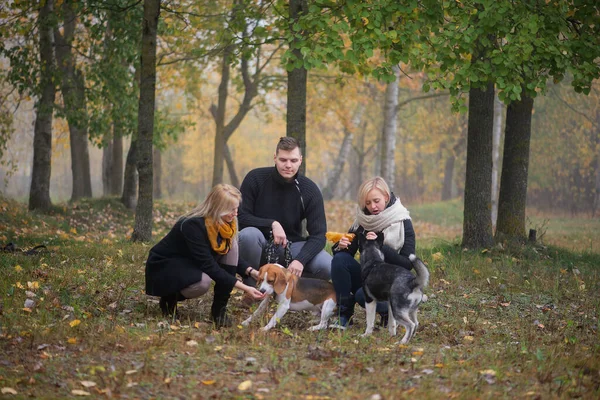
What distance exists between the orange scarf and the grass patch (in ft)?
2.49

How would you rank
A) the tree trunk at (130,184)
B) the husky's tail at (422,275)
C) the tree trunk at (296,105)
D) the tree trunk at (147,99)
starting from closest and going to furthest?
the husky's tail at (422,275) → the tree trunk at (147,99) → the tree trunk at (296,105) → the tree trunk at (130,184)

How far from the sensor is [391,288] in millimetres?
5879

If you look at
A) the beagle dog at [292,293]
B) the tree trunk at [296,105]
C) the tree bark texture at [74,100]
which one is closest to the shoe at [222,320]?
the beagle dog at [292,293]

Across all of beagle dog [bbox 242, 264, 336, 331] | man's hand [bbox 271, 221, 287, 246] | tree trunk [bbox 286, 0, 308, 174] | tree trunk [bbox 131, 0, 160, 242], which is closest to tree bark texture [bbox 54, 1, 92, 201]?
tree trunk [bbox 131, 0, 160, 242]

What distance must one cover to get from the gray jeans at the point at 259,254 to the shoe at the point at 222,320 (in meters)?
0.73

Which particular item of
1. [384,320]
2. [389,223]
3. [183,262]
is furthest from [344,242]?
[183,262]

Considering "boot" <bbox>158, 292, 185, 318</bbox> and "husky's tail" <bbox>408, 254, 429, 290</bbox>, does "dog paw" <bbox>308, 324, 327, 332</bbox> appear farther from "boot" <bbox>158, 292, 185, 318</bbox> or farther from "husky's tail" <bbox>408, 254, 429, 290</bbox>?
"boot" <bbox>158, 292, 185, 318</bbox>

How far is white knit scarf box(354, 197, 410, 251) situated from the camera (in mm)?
6363

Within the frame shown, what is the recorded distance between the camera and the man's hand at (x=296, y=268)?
6.54 meters

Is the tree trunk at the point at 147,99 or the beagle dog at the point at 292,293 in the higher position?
the tree trunk at the point at 147,99

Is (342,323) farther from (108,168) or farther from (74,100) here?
(108,168)

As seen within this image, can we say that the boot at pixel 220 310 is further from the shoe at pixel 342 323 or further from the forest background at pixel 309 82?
the forest background at pixel 309 82

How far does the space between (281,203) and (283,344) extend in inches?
80.9

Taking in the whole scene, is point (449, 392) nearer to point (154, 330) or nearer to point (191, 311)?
point (154, 330)
